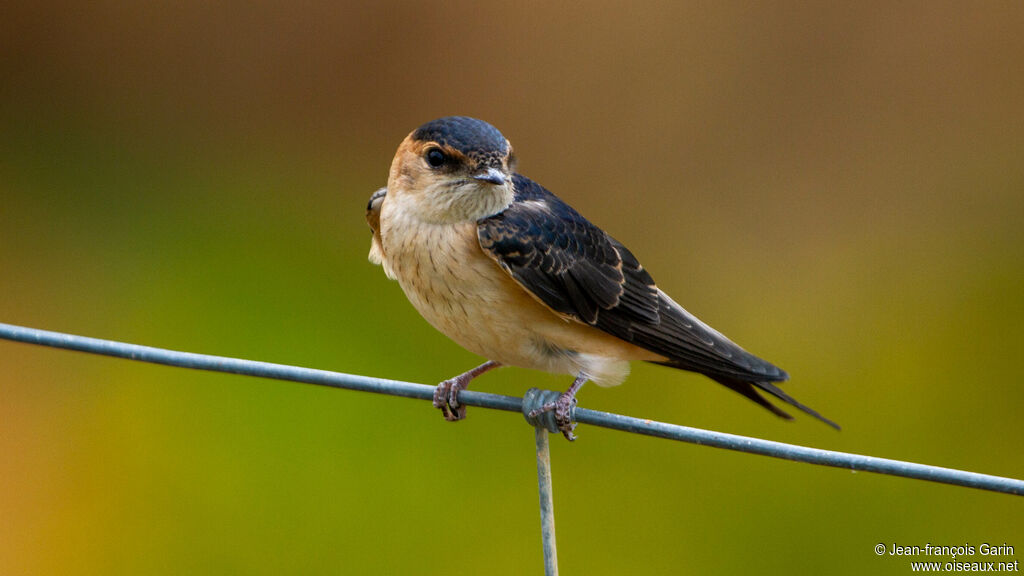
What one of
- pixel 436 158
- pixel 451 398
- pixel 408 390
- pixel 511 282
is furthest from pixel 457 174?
pixel 408 390

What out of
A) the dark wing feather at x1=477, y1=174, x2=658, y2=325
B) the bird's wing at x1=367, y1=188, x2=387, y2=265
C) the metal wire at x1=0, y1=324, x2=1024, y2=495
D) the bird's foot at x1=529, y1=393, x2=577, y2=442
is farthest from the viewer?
the bird's wing at x1=367, y1=188, x2=387, y2=265

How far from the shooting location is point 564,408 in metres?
2.52

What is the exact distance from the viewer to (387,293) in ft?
17.4

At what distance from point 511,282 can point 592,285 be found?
0.22m

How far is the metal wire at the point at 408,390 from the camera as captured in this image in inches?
74.0

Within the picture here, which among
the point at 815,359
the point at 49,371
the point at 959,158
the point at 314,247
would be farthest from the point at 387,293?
the point at 959,158

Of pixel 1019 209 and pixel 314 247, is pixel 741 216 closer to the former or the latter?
pixel 1019 209

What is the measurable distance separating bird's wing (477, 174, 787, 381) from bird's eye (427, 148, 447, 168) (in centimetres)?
20

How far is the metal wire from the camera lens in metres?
1.88

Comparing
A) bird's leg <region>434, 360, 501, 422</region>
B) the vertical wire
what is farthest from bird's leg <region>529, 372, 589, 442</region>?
bird's leg <region>434, 360, 501, 422</region>

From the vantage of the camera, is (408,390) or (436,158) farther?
(436,158)

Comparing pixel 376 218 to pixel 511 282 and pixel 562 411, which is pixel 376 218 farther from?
pixel 562 411

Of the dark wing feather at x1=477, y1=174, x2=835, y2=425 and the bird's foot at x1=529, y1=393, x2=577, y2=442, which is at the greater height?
the dark wing feather at x1=477, y1=174, x2=835, y2=425

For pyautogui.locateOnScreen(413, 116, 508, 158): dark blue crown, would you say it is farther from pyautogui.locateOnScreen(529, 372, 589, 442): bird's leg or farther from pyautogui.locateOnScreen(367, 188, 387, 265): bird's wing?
pyautogui.locateOnScreen(529, 372, 589, 442): bird's leg
